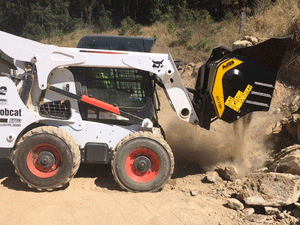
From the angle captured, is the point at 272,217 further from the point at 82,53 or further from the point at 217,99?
the point at 82,53

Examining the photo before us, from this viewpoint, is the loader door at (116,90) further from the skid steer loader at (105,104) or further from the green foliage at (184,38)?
the green foliage at (184,38)

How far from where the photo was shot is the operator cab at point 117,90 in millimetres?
5152

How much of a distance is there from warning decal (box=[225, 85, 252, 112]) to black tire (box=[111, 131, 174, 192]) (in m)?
1.11

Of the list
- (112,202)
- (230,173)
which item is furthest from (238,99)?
(112,202)

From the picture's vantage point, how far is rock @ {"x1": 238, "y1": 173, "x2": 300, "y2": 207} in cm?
424

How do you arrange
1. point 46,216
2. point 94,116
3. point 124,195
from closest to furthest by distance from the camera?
point 46,216 < point 124,195 < point 94,116

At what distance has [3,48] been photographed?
4934mm

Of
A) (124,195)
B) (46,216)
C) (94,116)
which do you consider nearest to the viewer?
(46,216)

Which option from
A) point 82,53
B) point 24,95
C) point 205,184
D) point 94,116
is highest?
point 82,53

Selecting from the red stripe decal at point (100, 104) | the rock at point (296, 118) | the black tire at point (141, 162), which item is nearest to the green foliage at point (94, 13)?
the rock at point (296, 118)

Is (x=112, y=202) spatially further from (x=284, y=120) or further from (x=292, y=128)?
(x=284, y=120)

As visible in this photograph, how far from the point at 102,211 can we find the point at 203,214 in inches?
48.5

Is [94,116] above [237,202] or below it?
above

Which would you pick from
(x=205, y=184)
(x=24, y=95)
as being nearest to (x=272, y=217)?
(x=205, y=184)
